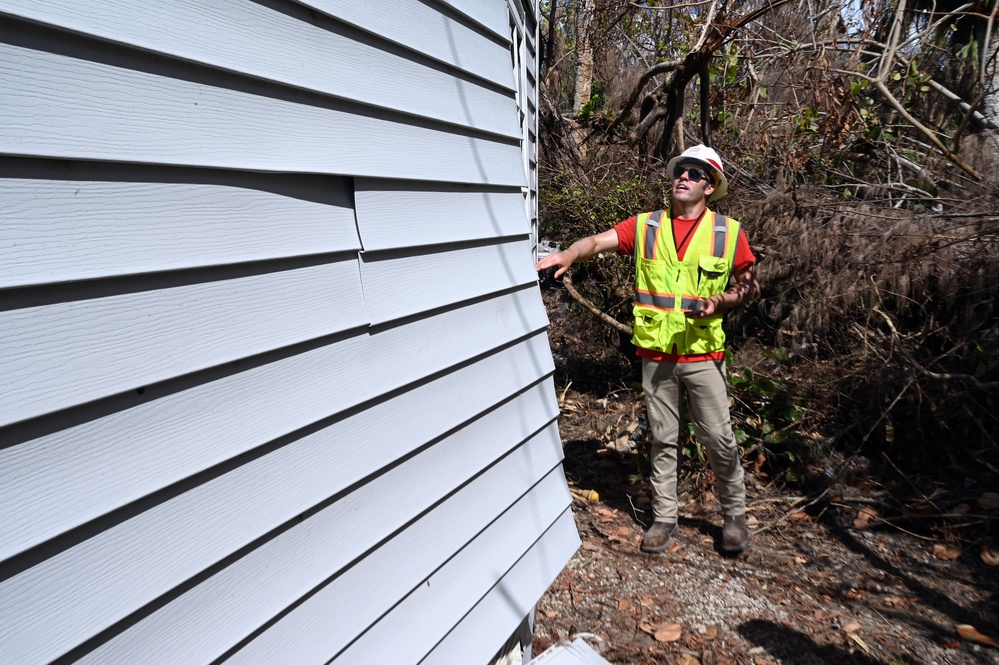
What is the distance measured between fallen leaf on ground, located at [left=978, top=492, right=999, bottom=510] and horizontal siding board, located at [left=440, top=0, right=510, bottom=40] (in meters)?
3.91

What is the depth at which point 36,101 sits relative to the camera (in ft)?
3.40

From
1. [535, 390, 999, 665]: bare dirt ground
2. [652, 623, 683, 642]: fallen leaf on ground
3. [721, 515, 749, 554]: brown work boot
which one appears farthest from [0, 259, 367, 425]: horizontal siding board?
[721, 515, 749, 554]: brown work boot

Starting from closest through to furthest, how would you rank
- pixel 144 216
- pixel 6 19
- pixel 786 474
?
pixel 6 19 < pixel 144 216 < pixel 786 474

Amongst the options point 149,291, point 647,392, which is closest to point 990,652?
point 647,392

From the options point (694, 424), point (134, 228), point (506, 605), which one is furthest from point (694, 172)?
point (134, 228)

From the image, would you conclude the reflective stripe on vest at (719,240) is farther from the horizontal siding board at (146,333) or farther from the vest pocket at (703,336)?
the horizontal siding board at (146,333)

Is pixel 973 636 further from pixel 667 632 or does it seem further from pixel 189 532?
pixel 189 532

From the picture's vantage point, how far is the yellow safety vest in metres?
3.85

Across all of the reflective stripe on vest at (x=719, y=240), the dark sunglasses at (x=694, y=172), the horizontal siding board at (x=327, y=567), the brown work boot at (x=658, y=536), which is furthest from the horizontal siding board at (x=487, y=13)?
the brown work boot at (x=658, y=536)

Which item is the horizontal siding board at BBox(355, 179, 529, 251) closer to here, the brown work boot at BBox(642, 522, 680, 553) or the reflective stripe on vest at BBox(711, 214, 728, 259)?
the reflective stripe on vest at BBox(711, 214, 728, 259)

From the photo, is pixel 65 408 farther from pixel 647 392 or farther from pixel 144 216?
pixel 647 392

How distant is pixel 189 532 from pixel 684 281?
308cm

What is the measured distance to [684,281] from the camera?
3850mm

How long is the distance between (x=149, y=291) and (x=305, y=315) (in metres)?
0.38
